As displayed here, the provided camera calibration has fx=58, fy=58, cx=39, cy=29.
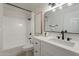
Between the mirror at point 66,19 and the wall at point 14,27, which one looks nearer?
the mirror at point 66,19

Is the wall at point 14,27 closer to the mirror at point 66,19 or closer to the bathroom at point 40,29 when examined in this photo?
the bathroom at point 40,29

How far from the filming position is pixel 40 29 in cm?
255

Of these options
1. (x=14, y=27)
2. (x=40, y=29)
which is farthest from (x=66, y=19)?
(x=14, y=27)

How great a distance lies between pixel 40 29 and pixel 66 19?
133 cm

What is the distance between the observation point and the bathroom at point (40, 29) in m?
1.11

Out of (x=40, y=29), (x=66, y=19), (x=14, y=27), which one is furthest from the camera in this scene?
(x=14, y=27)

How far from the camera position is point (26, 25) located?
11.7 ft

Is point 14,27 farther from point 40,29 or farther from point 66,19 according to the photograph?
point 66,19

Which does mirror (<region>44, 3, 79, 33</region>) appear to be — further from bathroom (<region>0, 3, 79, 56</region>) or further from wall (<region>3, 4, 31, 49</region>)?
wall (<region>3, 4, 31, 49</region>)

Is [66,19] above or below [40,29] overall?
above

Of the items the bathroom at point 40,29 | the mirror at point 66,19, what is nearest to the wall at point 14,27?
the bathroom at point 40,29

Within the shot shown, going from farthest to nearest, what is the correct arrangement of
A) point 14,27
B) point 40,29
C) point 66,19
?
1. point 14,27
2. point 40,29
3. point 66,19

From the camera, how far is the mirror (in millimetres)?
1184

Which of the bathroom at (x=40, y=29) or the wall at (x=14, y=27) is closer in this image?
the bathroom at (x=40, y=29)
